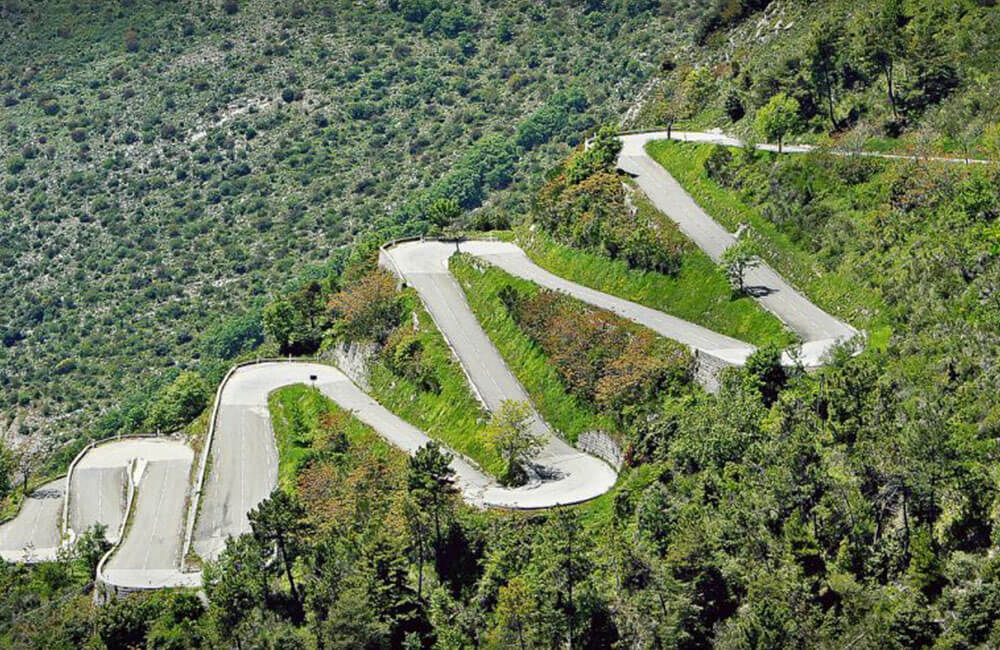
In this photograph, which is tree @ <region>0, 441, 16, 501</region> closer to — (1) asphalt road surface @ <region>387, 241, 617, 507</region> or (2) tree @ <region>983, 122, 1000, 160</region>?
(1) asphalt road surface @ <region>387, 241, 617, 507</region>

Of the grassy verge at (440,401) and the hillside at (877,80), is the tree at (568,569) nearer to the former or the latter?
the grassy verge at (440,401)

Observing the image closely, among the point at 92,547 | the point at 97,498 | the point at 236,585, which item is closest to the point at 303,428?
the point at 92,547

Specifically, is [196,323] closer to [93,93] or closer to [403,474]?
[93,93]

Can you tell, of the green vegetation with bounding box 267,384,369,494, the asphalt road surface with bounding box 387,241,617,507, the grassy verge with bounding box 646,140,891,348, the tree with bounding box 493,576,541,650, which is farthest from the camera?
the green vegetation with bounding box 267,384,369,494

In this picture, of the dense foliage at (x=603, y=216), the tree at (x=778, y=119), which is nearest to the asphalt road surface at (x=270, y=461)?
the dense foliage at (x=603, y=216)

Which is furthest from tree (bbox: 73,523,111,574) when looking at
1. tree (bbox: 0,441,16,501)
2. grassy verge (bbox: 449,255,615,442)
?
grassy verge (bbox: 449,255,615,442)

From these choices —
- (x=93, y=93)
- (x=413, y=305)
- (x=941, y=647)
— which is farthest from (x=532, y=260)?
(x=93, y=93)
